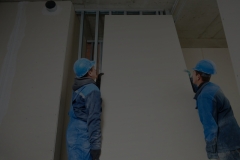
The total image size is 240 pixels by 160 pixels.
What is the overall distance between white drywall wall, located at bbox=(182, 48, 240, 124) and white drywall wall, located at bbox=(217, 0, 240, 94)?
1307 mm

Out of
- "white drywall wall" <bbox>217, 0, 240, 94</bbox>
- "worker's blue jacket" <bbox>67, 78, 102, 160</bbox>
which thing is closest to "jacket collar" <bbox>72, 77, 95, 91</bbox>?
"worker's blue jacket" <bbox>67, 78, 102, 160</bbox>

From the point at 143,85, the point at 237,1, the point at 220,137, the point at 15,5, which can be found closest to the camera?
the point at 220,137

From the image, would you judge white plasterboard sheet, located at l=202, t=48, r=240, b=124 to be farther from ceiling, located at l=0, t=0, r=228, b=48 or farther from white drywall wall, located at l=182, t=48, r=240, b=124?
ceiling, located at l=0, t=0, r=228, b=48

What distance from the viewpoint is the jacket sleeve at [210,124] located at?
4.09ft

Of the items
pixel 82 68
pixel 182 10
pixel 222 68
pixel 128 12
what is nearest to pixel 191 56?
pixel 222 68

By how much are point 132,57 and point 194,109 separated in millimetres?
843

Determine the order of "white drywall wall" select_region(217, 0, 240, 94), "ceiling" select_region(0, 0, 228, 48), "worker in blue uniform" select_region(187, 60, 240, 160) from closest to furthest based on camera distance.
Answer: "worker in blue uniform" select_region(187, 60, 240, 160) → "white drywall wall" select_region(217, 0, 240, 94) → "ceiling" select_region(0, 0, 228, 48)

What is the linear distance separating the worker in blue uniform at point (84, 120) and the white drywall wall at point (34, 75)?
31 cm

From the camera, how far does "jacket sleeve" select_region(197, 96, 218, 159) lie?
125cm

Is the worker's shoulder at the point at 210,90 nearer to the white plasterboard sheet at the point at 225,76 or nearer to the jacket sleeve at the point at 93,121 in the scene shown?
the jacket sleeve at the point at 93,121

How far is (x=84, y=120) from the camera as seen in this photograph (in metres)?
1.39

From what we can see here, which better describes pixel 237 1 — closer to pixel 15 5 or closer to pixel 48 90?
pixel 48 90

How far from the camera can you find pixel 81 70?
57.9 inches

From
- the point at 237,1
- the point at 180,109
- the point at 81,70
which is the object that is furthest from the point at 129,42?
the point at 237,1
